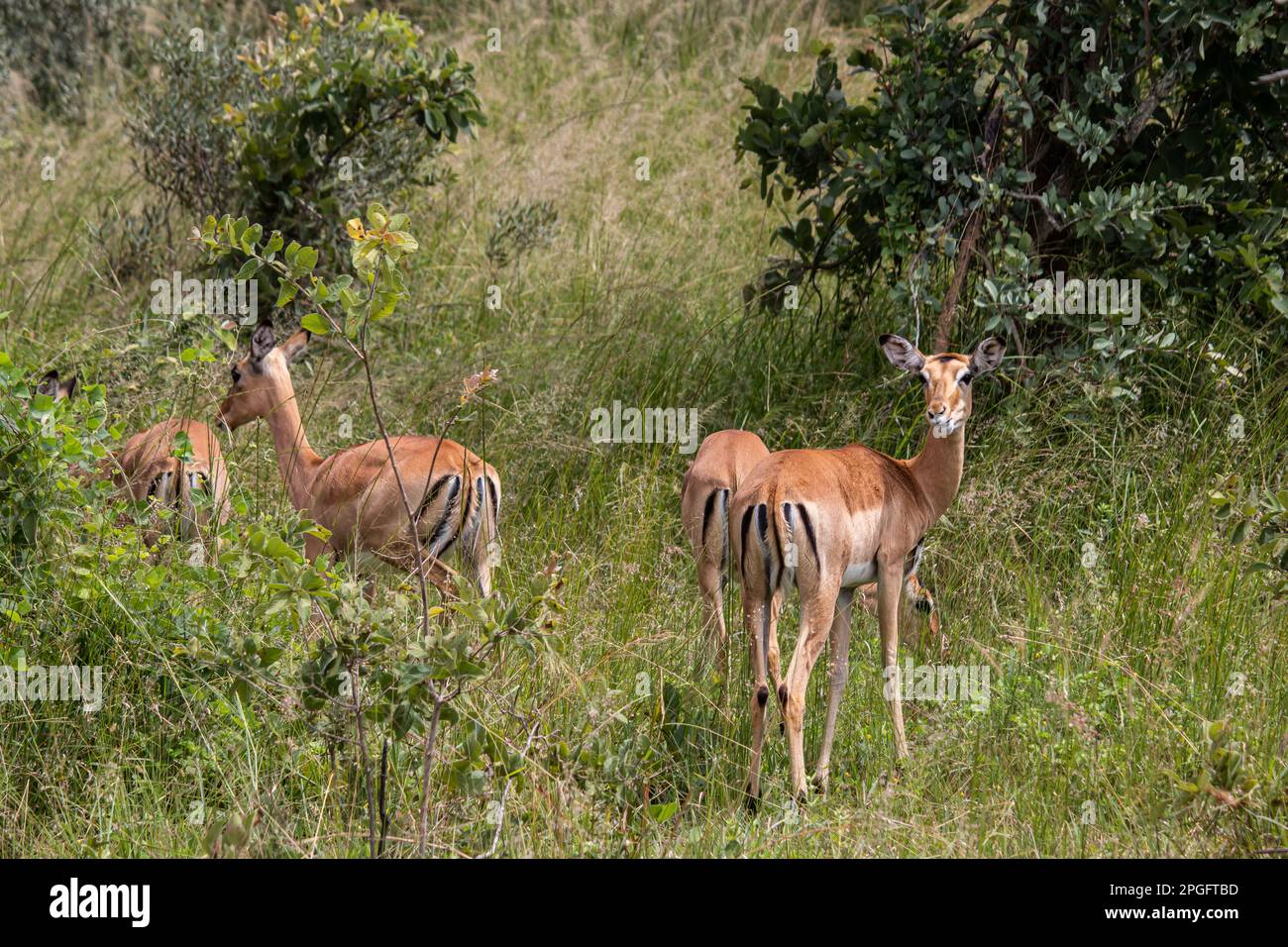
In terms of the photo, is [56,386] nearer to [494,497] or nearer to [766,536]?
[494,497]

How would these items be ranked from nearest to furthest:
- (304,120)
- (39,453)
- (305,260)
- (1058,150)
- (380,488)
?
(305,260) → (39,453) → (380,488) → (1058,150) → (304,120)

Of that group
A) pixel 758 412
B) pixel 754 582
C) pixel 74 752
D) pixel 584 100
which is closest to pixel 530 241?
pixel 758 412

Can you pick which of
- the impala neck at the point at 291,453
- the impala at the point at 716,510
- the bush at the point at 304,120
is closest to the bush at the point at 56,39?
the bush at the point at 304,120

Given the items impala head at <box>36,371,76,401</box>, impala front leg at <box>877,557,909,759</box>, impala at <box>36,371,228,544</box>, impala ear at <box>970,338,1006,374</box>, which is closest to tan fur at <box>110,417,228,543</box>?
impala at <box>36,371,228,544</box>

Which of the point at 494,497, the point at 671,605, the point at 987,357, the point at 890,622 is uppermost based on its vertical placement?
the point at 987,357

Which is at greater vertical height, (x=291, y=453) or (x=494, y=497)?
(x=291, y=453)

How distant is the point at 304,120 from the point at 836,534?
168 inches

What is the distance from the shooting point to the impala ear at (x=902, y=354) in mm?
5453

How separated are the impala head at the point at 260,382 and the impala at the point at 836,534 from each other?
235cm

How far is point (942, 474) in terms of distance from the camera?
5410mm

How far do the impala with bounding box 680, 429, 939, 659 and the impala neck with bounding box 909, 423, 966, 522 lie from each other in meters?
0.35

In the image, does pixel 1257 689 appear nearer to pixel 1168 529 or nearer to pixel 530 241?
pixel 1168 529

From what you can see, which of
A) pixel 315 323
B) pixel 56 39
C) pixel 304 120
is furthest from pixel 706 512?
pixel 56 39

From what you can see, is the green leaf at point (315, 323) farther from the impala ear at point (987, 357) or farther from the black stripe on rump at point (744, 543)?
the impala ear at point (987, 357)
